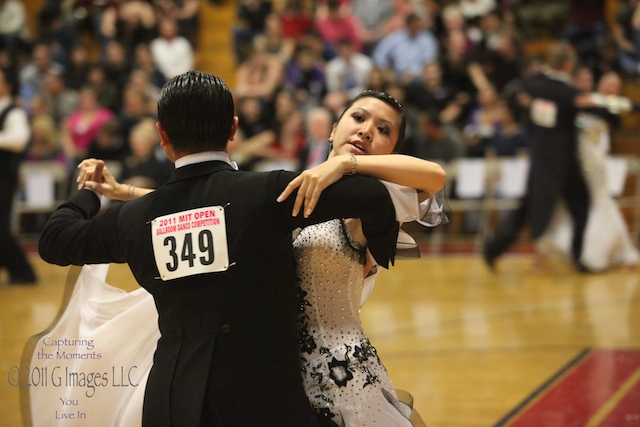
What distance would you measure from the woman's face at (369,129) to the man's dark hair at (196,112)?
509 millimetres

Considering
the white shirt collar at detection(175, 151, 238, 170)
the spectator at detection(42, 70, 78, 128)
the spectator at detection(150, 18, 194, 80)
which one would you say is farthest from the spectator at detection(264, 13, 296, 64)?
the white shirt collar at detection(175, 151, 238, 170)

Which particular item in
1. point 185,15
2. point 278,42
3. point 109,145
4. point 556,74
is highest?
point 185,15

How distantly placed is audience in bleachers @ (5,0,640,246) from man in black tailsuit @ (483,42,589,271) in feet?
2.44

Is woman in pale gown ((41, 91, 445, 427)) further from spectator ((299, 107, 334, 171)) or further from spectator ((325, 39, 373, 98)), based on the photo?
spectator ((325, 39, 373, 98))

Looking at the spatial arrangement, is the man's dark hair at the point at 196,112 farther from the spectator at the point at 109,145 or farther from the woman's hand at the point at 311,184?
the spectator at the point at 109,145

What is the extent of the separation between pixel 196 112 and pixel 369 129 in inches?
25.6

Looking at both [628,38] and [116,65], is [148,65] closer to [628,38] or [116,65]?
[116,65]

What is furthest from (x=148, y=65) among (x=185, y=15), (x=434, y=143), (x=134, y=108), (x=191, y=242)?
(x=191, y=242)

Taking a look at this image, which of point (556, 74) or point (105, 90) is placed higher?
point (105, 90)

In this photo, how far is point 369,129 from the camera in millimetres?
2727

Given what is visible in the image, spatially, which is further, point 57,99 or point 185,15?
point 185,15

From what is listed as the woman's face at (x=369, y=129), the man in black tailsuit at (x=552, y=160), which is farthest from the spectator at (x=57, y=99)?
the woman's face at (x=369, y=129)

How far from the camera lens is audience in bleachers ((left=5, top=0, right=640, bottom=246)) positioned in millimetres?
10812

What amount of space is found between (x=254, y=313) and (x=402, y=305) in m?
5.21
